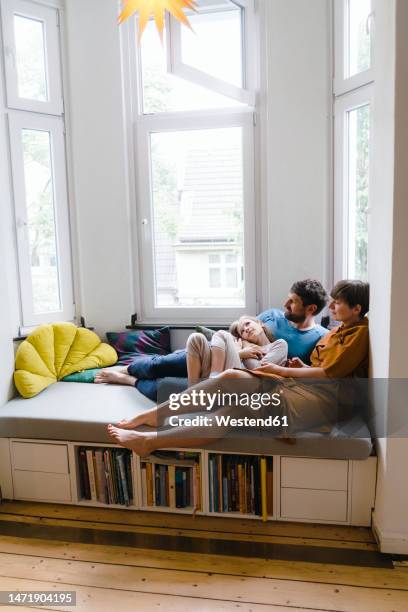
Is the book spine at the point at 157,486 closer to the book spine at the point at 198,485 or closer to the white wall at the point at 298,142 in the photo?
the book spine at the point at 198,485

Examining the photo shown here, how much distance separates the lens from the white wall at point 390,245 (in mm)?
1968

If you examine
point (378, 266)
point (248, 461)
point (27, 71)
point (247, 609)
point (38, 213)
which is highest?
point (27, 71)

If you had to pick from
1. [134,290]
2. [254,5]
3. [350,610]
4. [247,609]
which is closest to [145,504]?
[247,609]

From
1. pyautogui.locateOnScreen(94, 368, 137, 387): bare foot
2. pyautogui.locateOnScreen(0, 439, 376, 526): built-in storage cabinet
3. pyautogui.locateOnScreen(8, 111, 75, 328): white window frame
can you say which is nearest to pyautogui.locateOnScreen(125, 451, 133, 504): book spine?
pyautogui.locateOnScreen(0, 439, 376, 526): built-in storage cabinet

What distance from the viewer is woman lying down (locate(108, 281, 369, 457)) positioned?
94.0 inches

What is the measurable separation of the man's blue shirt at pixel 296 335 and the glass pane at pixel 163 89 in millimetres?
1468

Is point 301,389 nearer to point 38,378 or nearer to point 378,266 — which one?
point 378,266

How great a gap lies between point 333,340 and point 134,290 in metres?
1.59

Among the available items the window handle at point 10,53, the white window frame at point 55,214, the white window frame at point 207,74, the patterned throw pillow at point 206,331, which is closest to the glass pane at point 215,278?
the patterned throw pillow at point 206,331

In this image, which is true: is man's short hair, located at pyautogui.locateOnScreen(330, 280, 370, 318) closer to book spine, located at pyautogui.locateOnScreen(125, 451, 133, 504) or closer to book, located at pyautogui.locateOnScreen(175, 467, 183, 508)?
book, located at pyautogui.locateOnScreen(175, 467, 183, 508)

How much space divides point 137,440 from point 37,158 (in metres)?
1.96

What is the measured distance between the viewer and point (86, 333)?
336cm

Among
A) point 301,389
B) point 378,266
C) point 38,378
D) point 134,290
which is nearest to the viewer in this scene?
point 378,266

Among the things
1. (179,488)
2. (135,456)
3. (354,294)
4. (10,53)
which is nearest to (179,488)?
(179,488)
